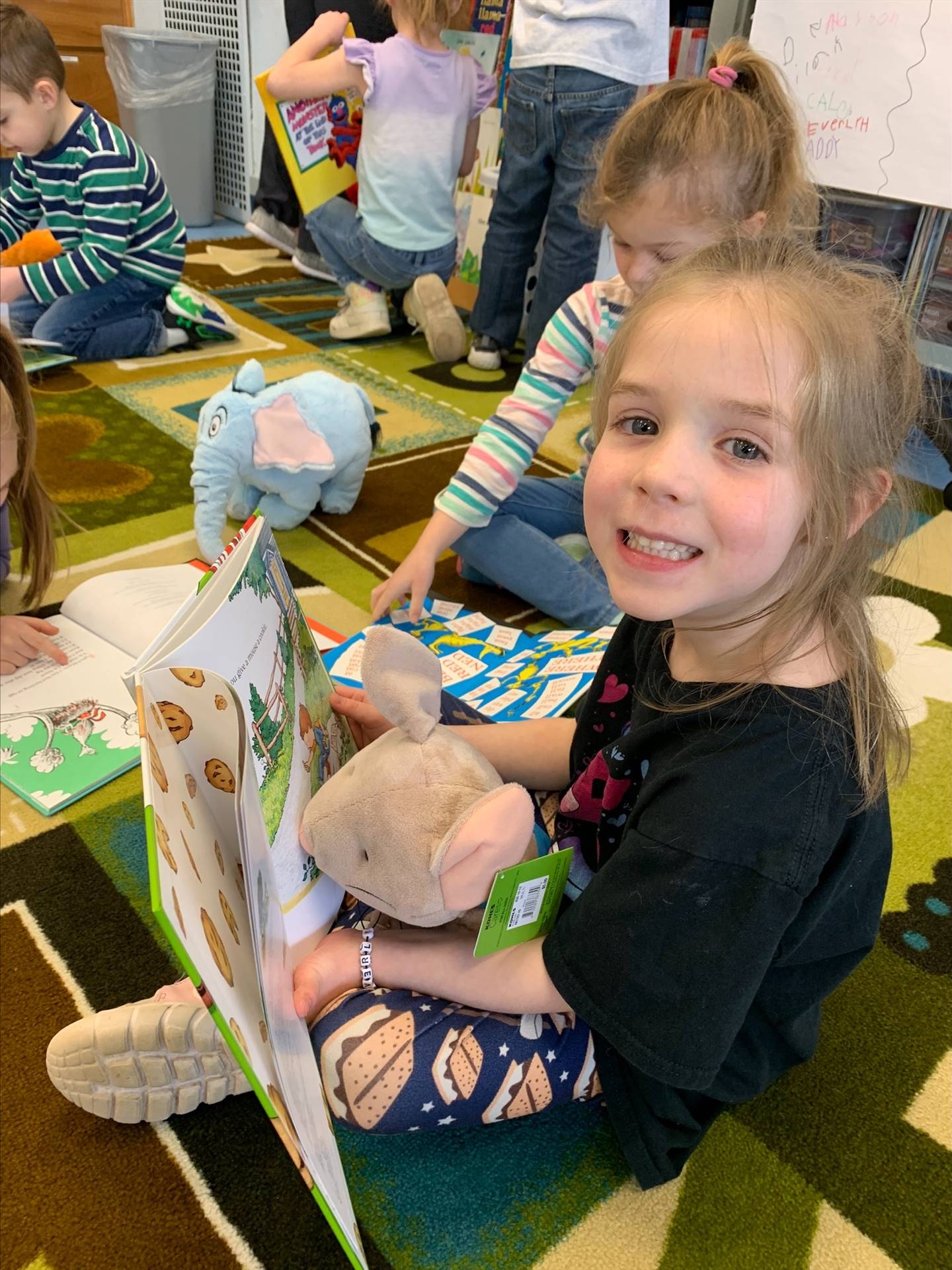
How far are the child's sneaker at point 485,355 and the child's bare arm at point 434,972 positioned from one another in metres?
1.67

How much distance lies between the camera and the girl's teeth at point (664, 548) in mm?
494

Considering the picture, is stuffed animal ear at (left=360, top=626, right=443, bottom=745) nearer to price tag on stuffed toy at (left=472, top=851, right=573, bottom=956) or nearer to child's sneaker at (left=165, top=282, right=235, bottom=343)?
price tag on stuffed toy at (left=472, top=851, right=573, bottom=956)

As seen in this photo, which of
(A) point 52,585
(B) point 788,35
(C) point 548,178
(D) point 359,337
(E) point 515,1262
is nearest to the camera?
(E) point 515,1262

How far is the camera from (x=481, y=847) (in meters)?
0.53

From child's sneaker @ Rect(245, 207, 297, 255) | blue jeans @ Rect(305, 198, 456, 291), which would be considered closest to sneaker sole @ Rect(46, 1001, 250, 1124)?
blue jeans @ Rect(305, 198, 456, 291)

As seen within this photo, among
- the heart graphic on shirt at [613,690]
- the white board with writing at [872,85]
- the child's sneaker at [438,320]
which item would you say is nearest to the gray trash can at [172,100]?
the child's sneaker at [438,320]

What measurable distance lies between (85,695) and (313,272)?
1.93 meters

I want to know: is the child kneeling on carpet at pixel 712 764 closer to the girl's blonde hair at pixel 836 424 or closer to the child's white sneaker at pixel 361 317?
the girl's blonde hair at pixel 836 424

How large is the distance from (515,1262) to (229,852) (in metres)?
0.33

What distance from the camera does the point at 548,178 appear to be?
1914mm

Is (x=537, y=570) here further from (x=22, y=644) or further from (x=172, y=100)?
(x=172, y=100)

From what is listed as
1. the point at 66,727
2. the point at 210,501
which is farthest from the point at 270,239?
the point at 66,727

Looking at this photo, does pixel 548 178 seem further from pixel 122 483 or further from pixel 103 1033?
pixel 103 1033

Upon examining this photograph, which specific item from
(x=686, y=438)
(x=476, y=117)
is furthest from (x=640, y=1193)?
(x=476, y=117)
